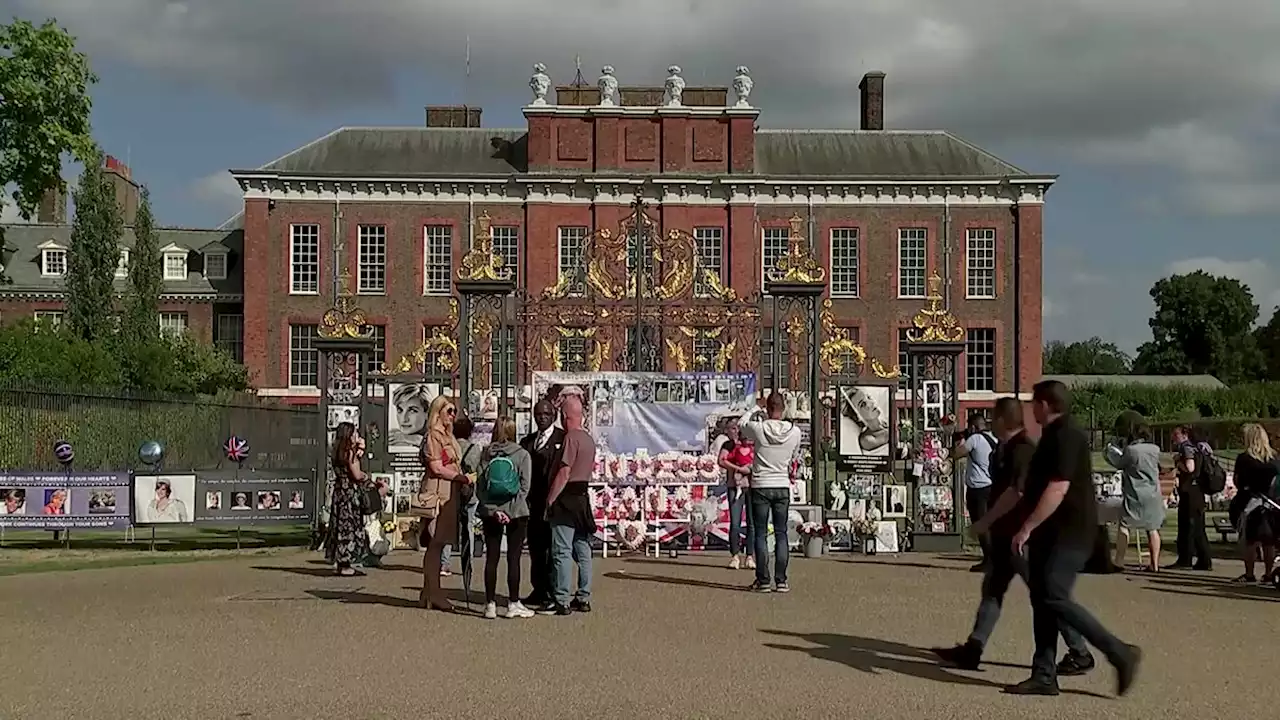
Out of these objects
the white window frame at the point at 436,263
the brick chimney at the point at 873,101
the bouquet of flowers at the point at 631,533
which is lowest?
the bouquet of flowers at the point at 631,533

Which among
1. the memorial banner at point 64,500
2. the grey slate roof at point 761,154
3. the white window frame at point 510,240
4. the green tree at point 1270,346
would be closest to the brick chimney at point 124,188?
the grey slate roof at point 761,154

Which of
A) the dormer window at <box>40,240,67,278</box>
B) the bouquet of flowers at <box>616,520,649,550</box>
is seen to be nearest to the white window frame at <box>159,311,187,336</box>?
the dormer window at <box>40,240,67,278</box>

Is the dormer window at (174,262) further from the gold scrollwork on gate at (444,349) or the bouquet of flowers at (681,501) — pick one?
the bouquet of flowers at (681,501)

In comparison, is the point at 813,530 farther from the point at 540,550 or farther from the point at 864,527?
the point at 540,550

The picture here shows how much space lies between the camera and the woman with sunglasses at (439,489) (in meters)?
11.5

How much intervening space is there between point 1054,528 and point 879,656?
1795mm

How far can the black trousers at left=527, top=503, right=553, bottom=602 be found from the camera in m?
11.6

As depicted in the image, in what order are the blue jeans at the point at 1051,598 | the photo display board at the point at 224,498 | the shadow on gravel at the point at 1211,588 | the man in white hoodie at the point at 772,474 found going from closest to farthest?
the blue jeans at the point at 1051,598 < the man in white hoodie at the point at 772,474 < the shadow on gravel at the point at 1211,588 < the photo display board at the point at 224,498

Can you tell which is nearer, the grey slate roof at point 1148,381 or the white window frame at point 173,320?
the white window frame at point 173,320

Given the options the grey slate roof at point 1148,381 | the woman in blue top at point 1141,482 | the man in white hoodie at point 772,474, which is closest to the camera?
the man in white hoodie at point 772,474

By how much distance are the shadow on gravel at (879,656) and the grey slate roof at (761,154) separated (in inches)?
1535

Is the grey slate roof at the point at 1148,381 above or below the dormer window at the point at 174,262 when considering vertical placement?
below

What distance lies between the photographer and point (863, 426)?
1788 cm

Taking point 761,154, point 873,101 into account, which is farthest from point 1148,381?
point 761,154
